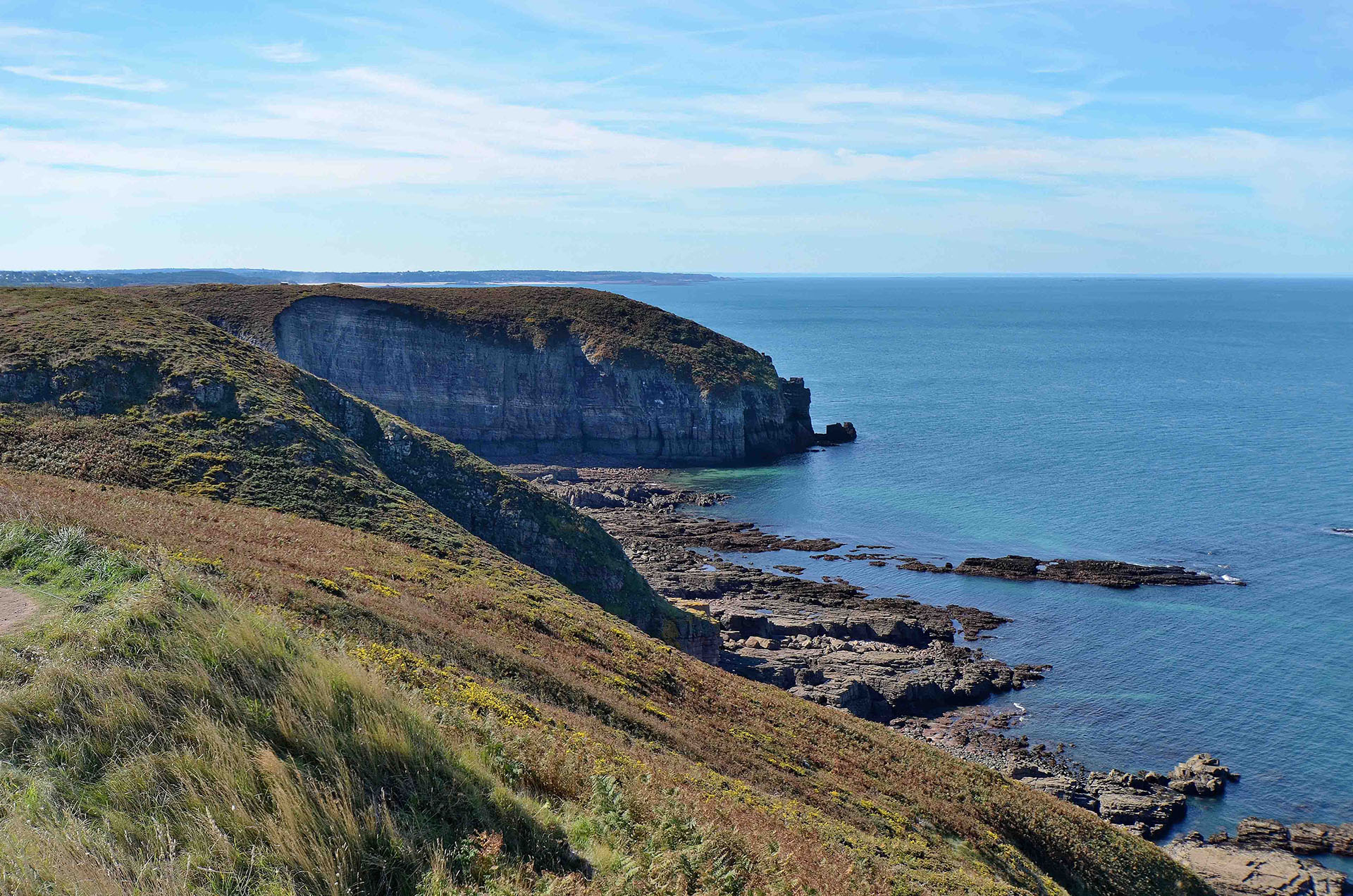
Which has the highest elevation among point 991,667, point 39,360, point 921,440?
point 39,360

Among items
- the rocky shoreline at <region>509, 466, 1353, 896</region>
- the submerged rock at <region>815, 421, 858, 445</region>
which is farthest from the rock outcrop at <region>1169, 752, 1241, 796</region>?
the submerged rock at <region>815, 421, 858, 445</region>

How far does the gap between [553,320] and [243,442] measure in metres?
69.0

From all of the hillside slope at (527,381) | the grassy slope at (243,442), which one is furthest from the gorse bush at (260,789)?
the hillside slope at (527,381)

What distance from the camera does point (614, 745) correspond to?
14.8 meters

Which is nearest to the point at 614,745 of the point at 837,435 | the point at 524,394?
the point at 524,394

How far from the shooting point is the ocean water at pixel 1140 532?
3900cm

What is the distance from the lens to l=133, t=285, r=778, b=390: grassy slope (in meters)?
90.2

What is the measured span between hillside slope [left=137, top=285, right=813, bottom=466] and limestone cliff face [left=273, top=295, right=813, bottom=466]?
0.32 ft

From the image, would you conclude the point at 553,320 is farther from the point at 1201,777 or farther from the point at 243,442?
the point at 1201,777

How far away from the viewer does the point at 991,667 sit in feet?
148

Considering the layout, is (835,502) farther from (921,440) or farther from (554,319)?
(554,319)

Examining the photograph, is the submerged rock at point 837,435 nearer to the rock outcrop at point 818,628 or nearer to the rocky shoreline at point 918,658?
the rocky shoreline at point 918,658

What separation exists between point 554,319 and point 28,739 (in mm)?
A: 94169

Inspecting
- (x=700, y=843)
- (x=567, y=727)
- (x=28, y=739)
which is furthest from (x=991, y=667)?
(x=28, y=739)
